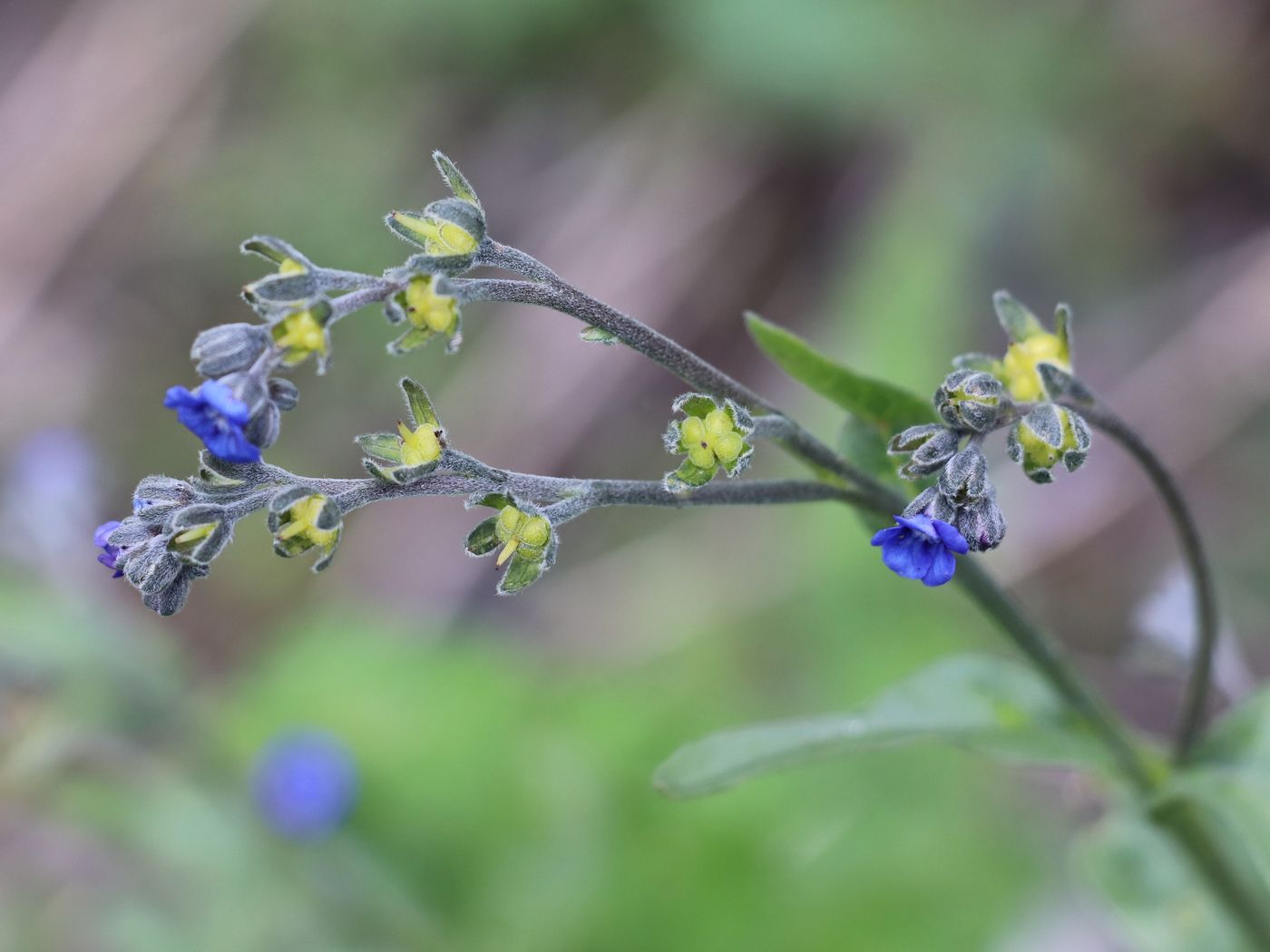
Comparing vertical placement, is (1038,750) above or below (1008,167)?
below

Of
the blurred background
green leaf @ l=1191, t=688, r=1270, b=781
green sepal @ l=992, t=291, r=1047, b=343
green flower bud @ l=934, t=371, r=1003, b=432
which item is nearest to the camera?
green flower bud @ l=934, t=371, r=1003, b=432

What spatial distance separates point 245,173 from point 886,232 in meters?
4.15

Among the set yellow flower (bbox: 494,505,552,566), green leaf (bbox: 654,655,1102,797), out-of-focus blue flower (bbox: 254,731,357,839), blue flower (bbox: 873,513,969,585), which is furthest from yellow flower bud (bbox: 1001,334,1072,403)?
out-of-focus blue flower (bbox: 254,731,357,839)

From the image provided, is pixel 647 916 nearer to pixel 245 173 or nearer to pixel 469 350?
pixel 469 350

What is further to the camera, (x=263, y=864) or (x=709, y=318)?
(x=709, y=318)

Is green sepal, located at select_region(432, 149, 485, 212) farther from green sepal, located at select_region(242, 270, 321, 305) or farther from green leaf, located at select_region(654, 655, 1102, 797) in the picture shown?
green leaf, located at select_region(654, 655, 1102, 797)

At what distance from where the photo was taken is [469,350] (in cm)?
768

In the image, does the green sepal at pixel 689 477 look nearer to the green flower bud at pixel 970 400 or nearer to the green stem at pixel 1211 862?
the green flower bud at pixel 970 400

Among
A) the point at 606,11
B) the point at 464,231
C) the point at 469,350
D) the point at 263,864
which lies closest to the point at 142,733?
the point at 263,864

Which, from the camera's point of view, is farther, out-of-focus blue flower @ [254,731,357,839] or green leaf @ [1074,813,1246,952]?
out-of-focus blue flower @ [254,731,357,839]

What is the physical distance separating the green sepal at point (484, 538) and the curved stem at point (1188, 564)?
118 centimetres

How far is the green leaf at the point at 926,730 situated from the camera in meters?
2.64

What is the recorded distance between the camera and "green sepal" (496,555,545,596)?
2.30 m

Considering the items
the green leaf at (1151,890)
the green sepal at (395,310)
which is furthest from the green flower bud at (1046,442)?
the green leaf at (1151,890)
